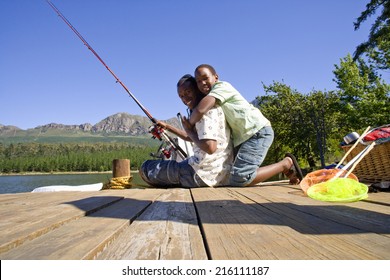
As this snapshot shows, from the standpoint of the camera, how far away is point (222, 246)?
3.35 feet

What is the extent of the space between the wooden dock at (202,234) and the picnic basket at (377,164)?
1.61 meters

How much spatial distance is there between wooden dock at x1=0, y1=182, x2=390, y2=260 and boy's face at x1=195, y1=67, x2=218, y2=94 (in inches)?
83.1

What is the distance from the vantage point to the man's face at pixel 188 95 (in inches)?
146

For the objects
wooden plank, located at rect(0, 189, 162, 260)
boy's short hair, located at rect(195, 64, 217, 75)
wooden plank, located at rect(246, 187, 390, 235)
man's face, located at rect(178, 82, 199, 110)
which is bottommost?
wooden plank, located at rect(0, 189, 162, 260)

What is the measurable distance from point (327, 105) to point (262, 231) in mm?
27481

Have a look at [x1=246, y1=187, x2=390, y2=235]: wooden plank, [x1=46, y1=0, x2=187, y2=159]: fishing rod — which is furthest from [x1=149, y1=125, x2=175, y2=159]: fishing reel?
[x1=246, y1=187, x2=390, y2=235]: wooden plank

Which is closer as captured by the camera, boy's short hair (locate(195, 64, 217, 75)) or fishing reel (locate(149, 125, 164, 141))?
boy's short hair (locate(195, 64, 217, 75))

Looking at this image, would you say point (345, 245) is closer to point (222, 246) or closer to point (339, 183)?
point (222, 246)

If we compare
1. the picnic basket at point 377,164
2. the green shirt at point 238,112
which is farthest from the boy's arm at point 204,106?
the picnic basket at point 377,164

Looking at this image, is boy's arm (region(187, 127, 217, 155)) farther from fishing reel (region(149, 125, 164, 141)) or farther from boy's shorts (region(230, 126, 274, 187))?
fishing reel (region(149, 125, 164, 141))

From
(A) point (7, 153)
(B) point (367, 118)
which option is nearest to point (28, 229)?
(B) point (367, 118)

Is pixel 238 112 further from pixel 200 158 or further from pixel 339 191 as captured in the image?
pixel 339 191

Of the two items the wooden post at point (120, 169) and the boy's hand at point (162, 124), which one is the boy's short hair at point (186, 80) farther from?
the wooden post at point (120, 169)

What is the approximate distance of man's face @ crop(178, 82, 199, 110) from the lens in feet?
12.2
